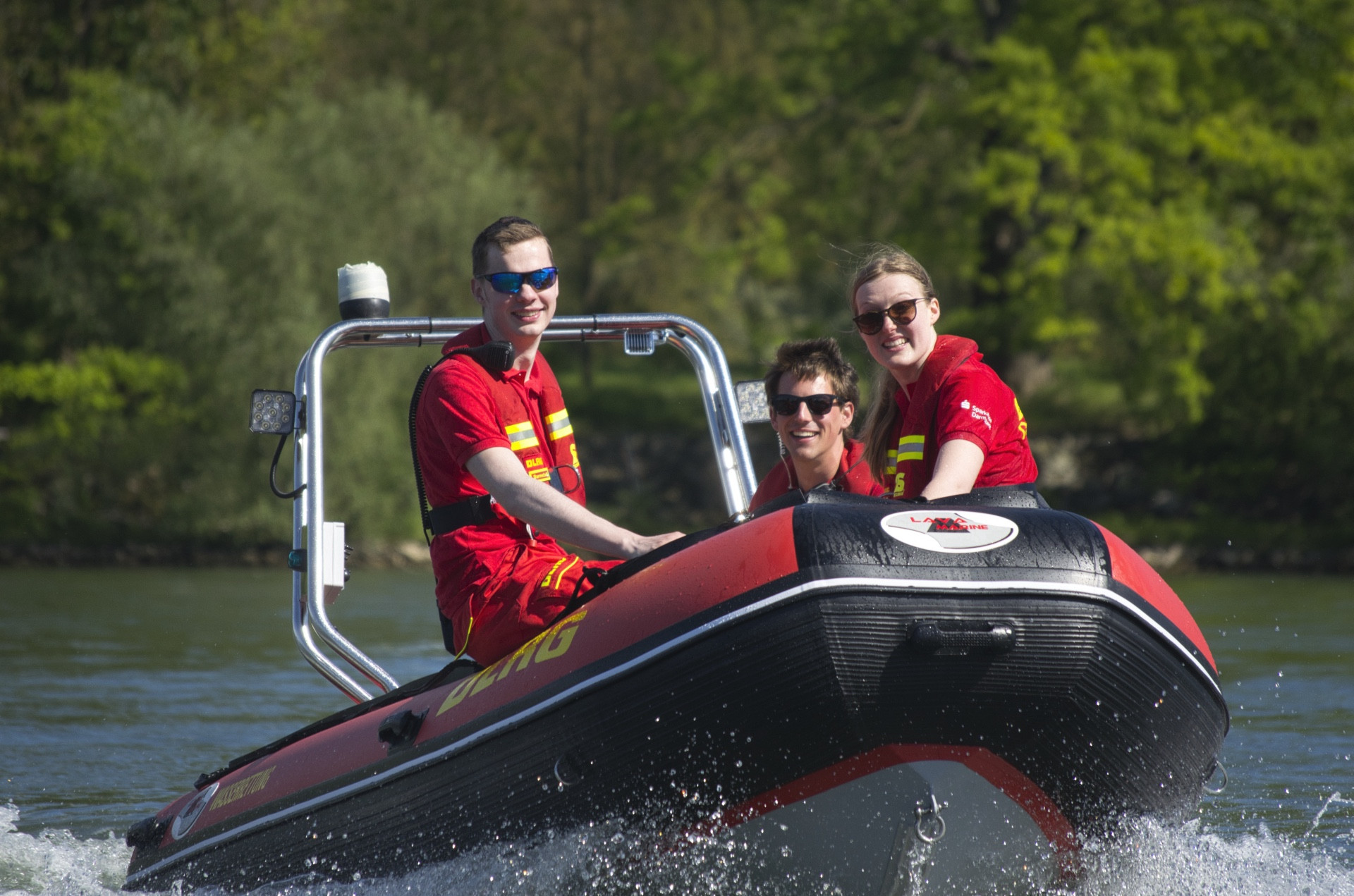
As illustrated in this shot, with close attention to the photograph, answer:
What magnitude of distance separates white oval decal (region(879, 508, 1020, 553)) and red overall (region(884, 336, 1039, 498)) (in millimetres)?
243

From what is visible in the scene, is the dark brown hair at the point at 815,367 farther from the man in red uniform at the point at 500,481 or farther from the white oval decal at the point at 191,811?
the white oval decal at the point at 191,811

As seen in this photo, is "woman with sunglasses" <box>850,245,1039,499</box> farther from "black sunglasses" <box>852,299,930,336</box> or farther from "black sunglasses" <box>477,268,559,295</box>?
"black sunglasses" <box>477,268,559,295</box>

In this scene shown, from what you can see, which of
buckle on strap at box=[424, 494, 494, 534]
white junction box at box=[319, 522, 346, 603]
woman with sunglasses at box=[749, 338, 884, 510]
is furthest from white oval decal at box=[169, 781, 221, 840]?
woman with sunglasses at box=[749, 338, 884, 510]

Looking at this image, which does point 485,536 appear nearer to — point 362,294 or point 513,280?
point 513,280

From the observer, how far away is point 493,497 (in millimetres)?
3131

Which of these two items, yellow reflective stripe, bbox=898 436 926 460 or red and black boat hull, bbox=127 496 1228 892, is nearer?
red and black boat hull, bbox=127 496 1228 892

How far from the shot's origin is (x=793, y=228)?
17.6 metres

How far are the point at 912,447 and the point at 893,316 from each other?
0.91 feet

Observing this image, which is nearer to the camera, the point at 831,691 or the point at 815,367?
the point at 831,691

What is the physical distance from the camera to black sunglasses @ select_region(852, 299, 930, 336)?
307 centimetres

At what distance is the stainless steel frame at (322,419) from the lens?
3.89 metres

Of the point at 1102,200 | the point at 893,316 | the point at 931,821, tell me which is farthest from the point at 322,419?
the point at 1102,200

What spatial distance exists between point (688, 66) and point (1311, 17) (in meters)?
6.94

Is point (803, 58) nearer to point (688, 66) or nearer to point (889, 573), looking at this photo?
point (688, 66)
